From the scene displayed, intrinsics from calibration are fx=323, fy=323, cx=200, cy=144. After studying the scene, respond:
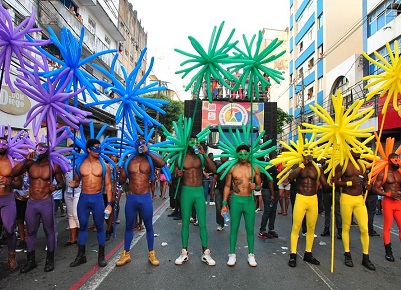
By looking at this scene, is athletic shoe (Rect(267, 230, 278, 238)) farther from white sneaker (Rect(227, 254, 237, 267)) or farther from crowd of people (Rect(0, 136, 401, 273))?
white sneaker (Rect(227, 254, 237, 267))

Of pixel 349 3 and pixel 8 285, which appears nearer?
pixel 8 285

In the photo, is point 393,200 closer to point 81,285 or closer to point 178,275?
point 178,275

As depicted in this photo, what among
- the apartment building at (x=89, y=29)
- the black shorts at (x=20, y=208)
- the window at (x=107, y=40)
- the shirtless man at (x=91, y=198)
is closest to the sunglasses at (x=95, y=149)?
the shirtless man at (x=91, y=198)

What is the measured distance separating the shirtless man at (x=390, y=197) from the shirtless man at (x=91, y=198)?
460 cm

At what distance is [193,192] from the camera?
524cm

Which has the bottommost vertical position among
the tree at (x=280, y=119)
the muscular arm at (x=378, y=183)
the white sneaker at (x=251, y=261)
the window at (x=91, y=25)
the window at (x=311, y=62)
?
the white sneaker at (x=251, y=261)

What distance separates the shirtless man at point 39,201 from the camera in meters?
4.72

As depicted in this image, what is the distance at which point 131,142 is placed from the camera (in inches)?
209

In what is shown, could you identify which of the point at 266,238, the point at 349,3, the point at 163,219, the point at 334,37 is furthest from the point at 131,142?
the point at 349,3

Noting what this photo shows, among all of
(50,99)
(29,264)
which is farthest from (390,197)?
(29,264)

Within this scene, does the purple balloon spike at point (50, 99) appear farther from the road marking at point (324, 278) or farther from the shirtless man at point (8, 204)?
the road marking at point (324, 278)

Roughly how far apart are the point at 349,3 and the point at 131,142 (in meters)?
29.1

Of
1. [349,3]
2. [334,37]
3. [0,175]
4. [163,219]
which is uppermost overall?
[349,3]

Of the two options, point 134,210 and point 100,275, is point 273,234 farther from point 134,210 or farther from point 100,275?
point 100,275
